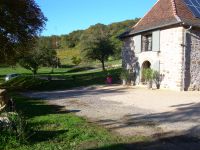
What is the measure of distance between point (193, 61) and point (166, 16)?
Result: 396 cm

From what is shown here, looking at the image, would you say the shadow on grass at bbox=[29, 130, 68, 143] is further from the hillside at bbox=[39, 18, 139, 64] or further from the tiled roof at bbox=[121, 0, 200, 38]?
the hillside at bbox=[39, 18, 139, 64]

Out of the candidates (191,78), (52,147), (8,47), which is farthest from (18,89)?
(52,147)

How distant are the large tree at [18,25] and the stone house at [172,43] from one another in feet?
27.0

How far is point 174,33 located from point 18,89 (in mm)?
13494

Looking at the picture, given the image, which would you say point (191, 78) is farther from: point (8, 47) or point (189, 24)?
point (8, 47)

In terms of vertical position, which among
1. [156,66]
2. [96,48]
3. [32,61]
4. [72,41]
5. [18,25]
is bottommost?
[156,66]

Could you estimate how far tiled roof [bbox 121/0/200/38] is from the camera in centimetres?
2266

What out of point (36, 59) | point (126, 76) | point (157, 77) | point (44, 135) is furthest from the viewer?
point (36, 59)

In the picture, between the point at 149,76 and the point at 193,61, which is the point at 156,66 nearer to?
the point at 149,76

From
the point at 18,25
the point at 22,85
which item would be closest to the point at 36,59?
the point at 22,85

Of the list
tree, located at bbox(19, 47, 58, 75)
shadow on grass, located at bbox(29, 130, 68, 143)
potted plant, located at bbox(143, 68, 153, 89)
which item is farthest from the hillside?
shadow on grass, located at bbox(29, 130, 68, 143)

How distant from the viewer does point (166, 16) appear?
24.0 metres

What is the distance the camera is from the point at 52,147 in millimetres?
7117

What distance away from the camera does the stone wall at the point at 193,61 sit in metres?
22.5
